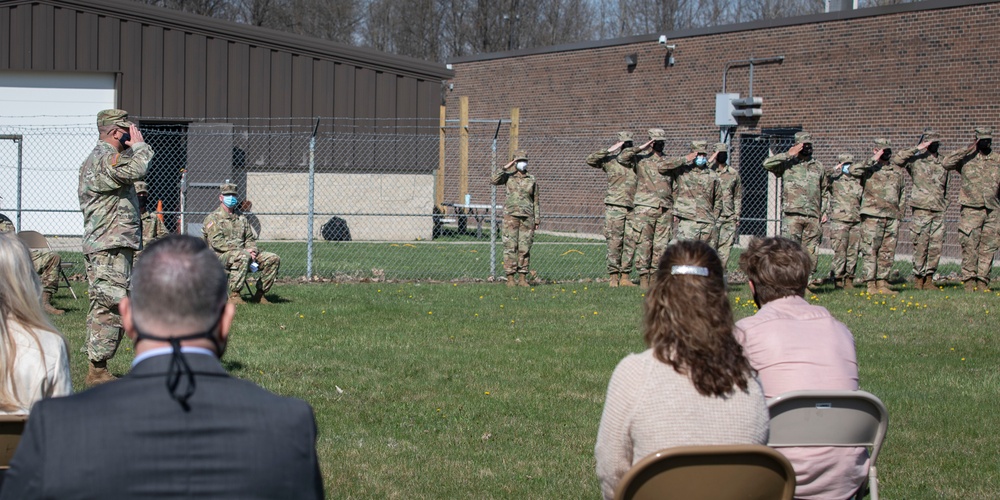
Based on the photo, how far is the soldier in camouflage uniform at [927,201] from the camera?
50.2 feet

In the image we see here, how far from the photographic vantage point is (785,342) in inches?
170

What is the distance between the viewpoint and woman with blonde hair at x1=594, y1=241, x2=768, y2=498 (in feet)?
11.2

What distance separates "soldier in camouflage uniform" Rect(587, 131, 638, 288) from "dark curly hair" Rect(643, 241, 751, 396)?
38.8ft

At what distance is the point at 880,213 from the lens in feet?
49.7

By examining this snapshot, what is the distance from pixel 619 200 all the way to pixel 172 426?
44.9ft

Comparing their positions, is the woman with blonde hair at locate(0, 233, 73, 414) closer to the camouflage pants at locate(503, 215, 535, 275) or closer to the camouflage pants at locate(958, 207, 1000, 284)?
the camouflage pants at locate(503, 215, 535, 275)

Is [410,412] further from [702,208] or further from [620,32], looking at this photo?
[620,32]

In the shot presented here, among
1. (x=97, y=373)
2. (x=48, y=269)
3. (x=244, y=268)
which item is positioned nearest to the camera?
(x=97, y=373)

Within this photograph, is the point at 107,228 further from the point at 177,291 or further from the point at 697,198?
the point at 697,198

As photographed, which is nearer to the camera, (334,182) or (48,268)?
(48,268)

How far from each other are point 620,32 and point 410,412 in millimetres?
45885

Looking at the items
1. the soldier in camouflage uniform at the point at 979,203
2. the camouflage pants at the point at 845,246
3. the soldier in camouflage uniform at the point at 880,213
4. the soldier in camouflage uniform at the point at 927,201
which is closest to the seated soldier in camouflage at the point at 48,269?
the camouflage pants at the point at 845,246

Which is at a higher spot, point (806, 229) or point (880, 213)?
point (880, 213)

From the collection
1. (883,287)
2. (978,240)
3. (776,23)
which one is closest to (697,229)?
(883,287)
